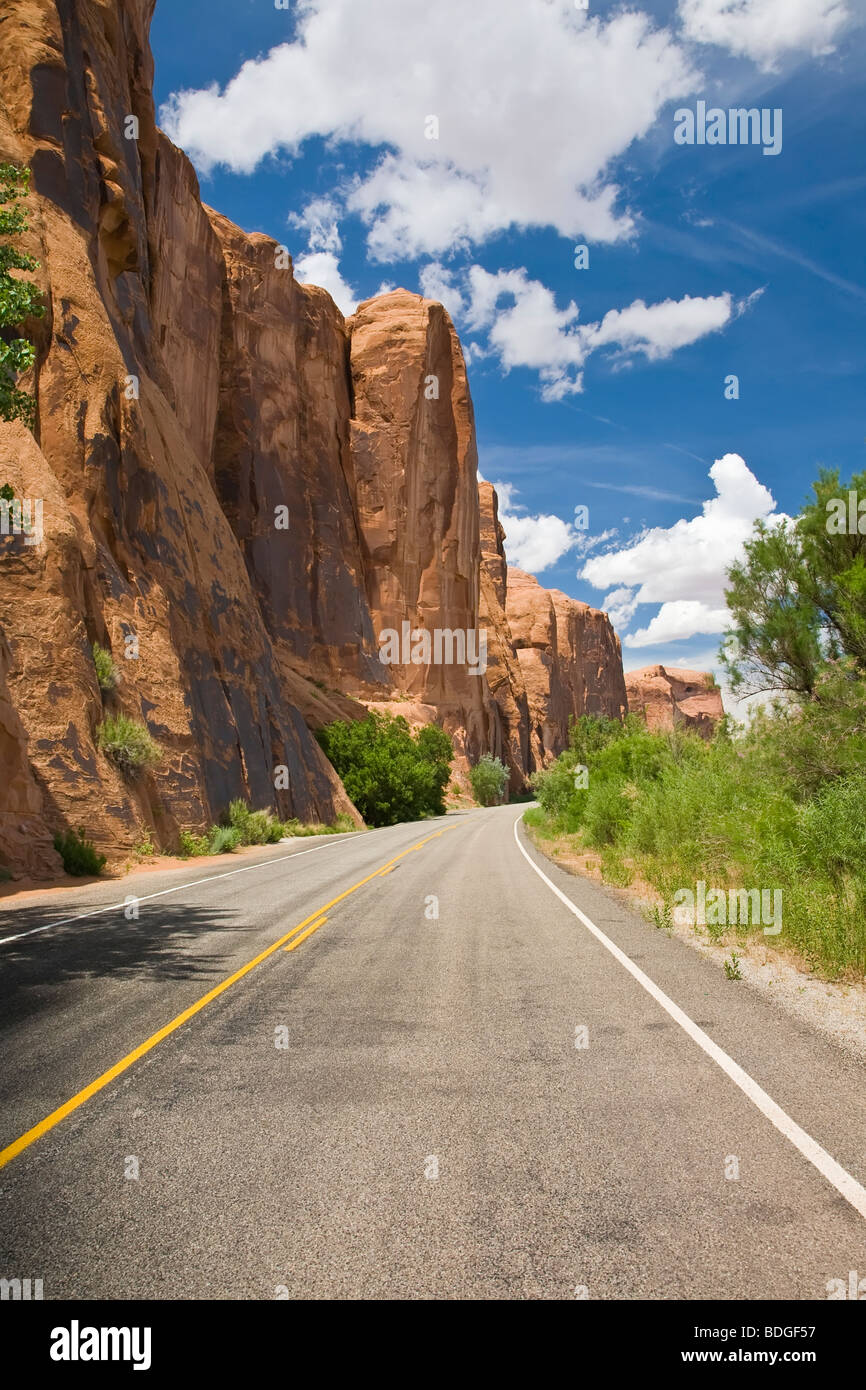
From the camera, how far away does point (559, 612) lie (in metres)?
133

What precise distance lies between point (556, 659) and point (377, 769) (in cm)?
8222

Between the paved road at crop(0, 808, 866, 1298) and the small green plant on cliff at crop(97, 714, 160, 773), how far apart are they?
11944 millimetres

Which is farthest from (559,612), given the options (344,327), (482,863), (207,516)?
(482,863)

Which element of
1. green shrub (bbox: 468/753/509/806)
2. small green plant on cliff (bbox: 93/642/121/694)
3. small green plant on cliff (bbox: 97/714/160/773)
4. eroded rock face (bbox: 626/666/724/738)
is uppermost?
eroded rock face (bbox: 626/666/724/738)

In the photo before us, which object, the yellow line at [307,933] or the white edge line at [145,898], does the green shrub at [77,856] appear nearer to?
the white edge line at [145,898]

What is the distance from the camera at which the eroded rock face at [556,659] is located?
11669 cm

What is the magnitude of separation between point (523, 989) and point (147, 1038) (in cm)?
292

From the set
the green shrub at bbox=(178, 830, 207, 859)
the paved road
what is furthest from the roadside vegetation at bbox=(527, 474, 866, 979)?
the green shrub at bbox=(178, 830, 207, 859)

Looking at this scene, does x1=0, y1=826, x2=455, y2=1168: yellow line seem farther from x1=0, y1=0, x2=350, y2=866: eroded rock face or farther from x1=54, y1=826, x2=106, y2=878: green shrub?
x1=0, y1=0, x2=350, y2=866: eroded rock face

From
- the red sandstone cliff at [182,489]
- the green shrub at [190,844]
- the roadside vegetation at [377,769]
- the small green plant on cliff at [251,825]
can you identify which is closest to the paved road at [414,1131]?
the red sandstone cliff at [182,489]

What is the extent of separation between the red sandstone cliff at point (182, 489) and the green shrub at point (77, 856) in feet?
1.18

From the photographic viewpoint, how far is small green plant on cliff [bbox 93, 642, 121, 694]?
66.0 feet

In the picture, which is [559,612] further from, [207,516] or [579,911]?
[579,911]
